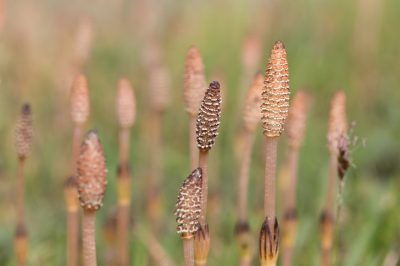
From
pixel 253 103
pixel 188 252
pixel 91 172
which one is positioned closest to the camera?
pixel 91 172

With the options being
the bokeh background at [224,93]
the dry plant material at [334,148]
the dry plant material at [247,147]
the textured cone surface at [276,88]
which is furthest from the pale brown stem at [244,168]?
the textured cone surface at [276,88]

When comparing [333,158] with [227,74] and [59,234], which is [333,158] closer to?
[59,234]

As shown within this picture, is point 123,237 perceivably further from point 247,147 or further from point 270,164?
point 270,164

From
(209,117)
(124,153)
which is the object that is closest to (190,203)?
(209,117)

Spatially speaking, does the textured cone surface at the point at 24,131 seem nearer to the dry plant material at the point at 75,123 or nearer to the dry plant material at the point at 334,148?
the dry plant material at the point at 75,123

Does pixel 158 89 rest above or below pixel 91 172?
above

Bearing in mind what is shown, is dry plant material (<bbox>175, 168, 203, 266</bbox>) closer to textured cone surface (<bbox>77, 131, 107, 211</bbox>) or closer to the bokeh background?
textured cone surface (<bbox>77, 131, 107, 211</bbox>)

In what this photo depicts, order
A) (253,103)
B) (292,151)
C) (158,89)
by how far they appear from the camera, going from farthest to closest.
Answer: (158,89), (292,151), (253,103)

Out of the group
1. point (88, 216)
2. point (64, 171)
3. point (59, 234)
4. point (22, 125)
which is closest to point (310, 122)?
point (64, 171)
